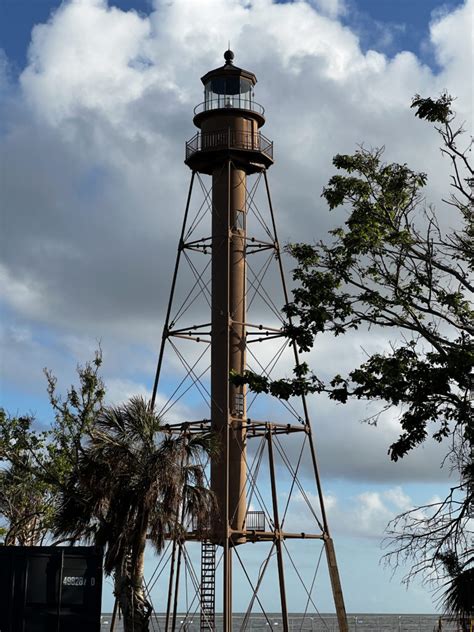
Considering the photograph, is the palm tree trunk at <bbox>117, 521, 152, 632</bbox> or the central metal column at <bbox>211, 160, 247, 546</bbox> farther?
the central metal column at <bbox>211, 160, 247, 546</bbox>

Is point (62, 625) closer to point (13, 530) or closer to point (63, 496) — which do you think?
point (63, 496)

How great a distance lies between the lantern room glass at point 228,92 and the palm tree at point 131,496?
1784cm

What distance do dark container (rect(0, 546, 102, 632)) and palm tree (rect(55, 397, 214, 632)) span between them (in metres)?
5.35

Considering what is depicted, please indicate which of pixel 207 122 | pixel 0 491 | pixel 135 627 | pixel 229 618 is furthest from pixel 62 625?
pixel 207 122

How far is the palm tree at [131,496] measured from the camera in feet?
96.7

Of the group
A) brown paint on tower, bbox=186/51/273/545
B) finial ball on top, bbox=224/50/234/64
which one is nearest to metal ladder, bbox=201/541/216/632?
brown paint on tower, bbox=186/51/273/545

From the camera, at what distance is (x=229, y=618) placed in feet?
123

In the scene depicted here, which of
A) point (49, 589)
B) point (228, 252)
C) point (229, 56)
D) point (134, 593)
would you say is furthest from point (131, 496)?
point (229, 56)

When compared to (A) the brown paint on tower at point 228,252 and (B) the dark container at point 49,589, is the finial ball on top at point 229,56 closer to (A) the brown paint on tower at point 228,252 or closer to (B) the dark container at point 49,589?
(A) the brown paint on tower at point 228,252

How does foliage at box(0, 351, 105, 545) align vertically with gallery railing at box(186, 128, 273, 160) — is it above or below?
below

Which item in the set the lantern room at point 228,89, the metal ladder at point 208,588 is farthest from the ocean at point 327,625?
the lantern room at point 228,89

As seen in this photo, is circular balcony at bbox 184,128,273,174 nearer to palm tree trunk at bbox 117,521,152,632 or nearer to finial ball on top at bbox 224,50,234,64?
finial ball on top at bbox 224,50,234,64

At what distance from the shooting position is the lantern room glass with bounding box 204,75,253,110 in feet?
148

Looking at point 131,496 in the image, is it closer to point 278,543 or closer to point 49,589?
point 49,589
